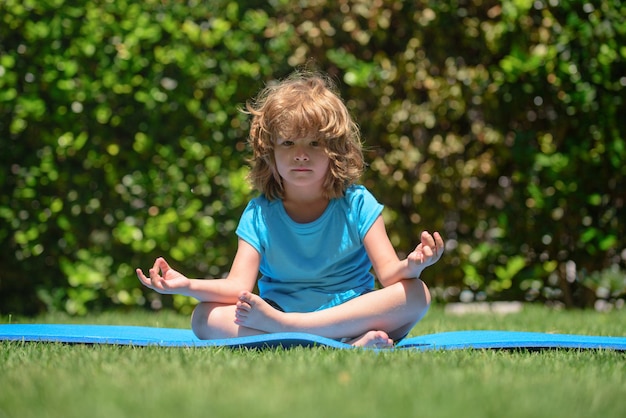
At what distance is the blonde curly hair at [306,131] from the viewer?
3520 millimetres

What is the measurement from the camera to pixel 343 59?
5.50 metres

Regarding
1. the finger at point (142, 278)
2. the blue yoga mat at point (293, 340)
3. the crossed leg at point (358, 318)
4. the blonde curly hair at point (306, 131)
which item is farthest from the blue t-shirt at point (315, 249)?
the finger at point (142, 278)

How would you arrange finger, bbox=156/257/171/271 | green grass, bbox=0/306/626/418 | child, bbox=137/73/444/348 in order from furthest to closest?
child, bbox=137/73/444/348 → finger, bbox=156/257/171/271 → green grass, bbox=0/306/626/418

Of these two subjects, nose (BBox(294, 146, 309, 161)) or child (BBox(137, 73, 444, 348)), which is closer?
child (BBox(137, 73, 444, 348))

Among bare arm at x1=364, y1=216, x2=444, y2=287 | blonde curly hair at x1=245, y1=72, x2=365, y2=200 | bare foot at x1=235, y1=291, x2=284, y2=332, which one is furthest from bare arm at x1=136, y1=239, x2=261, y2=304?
bare arm at x1=364, y1=216, x2=444, y2=287

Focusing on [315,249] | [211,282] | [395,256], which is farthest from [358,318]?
[211,282]

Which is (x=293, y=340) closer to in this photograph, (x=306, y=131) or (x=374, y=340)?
(x=374, y=340)

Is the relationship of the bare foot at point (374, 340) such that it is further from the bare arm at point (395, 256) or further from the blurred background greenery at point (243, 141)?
the blurred background greenery at point (243, 141)

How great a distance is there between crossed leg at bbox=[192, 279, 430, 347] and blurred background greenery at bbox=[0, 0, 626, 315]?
2.25 m

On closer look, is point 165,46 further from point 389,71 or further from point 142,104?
point 389,71

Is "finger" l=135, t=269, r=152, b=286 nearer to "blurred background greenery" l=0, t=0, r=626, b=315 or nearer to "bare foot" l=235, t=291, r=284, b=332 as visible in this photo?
"bare foot" l=235, t=291, r=284, b=332

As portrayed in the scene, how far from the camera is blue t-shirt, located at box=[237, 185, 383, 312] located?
11.7 feet

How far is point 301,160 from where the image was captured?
349 cm

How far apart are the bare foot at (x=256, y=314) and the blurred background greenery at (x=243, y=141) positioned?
232cm
